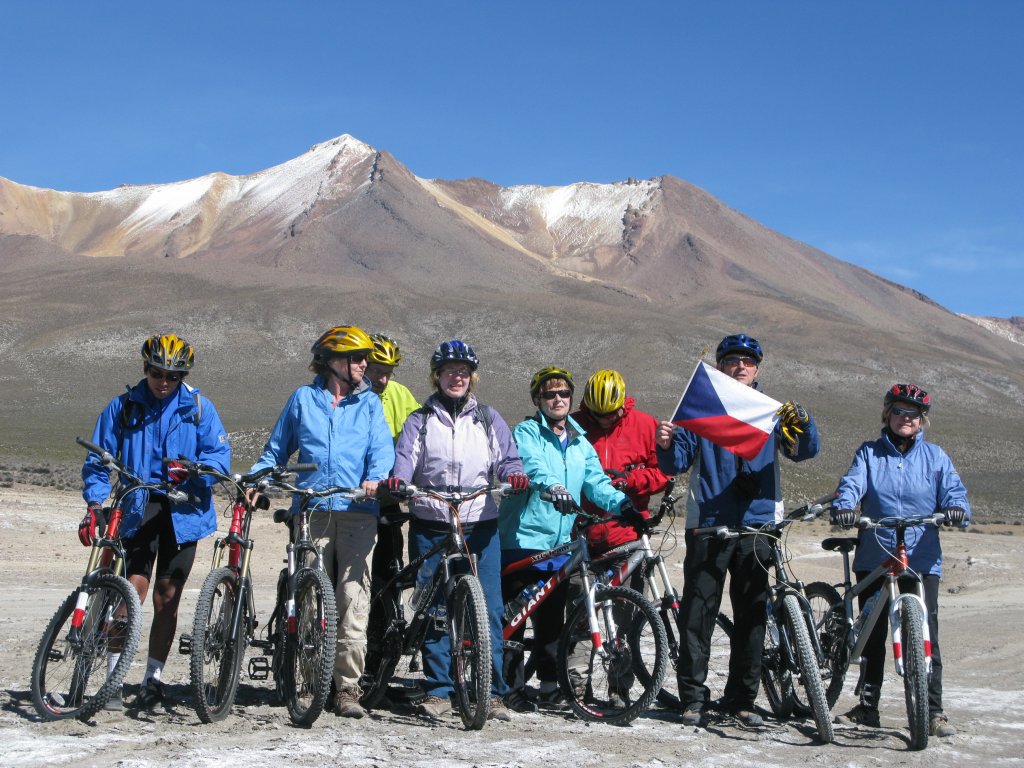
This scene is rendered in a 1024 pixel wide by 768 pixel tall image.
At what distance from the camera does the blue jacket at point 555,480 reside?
264 inches

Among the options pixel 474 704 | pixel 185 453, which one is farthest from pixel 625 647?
pixel 185 453

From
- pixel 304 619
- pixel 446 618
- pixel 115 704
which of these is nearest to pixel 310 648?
pixel 304 619

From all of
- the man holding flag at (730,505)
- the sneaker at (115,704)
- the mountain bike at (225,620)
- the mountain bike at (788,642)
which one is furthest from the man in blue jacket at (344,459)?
the mountain bike at (788,642)

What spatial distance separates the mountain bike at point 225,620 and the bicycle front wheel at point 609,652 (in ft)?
5.24

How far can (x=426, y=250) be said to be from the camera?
157375mm

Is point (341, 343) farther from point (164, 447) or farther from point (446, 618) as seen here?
point (446, 618)

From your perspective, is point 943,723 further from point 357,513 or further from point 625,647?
point 357,513

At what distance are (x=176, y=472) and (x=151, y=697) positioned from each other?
1146mm

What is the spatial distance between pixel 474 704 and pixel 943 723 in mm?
2518

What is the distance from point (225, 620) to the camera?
577 centimetres

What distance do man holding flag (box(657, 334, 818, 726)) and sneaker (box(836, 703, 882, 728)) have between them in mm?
578

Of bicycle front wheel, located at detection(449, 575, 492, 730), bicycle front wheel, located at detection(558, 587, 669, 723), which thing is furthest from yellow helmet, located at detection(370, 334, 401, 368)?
bicycle front wheel, located at detection(558, 587, 669, 723)

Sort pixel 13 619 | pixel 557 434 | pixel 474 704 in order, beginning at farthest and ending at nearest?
pixel 13 619
pixel 557 434
pixel 474 704

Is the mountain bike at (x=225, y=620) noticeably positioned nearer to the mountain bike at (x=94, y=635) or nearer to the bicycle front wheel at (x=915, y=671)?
the mountain bike at (x=94, y=635)
